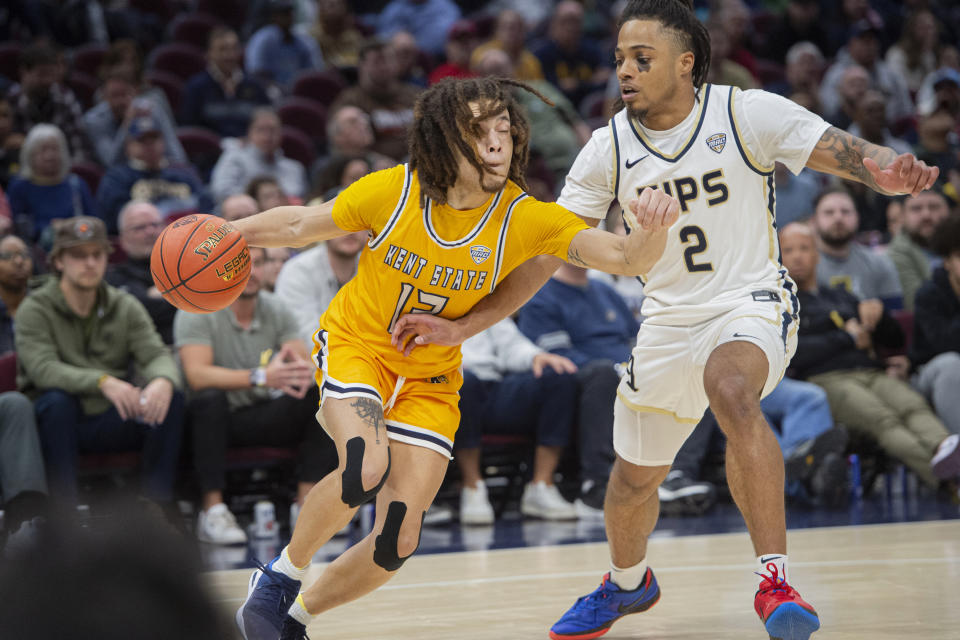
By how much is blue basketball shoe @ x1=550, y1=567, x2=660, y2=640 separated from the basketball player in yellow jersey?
0.74 meters

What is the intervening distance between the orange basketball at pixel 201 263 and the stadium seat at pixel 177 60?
26.8 feet

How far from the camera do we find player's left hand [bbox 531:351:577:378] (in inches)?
279

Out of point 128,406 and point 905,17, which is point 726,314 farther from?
point 905,17

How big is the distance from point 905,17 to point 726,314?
481 inches

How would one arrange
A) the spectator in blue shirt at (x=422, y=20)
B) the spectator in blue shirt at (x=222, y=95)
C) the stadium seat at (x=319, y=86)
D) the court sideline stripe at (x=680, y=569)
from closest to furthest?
the court sideline stripe at (x=680, y=569) → the spectator in blue shirt at (x=222, y=95) → the stadium seat at (x=319, y=86) → the spectator in blue shirt at (x=422, y=20)

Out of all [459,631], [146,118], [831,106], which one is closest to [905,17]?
[831,106]

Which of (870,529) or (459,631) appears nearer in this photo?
(459,631)

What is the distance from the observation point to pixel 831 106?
12.2 metres

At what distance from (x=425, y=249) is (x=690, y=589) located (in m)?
2.01

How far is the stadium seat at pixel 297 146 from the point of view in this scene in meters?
10.1

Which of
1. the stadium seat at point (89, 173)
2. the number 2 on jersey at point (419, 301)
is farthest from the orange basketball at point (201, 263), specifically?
the stadium seat at point (89, 173)

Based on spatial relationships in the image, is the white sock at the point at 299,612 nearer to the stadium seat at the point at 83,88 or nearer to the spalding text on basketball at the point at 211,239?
the spalding text on basketball at the point at 211,239

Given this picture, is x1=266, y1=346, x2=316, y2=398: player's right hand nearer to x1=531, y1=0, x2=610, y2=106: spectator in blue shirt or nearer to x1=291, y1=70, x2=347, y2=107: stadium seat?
x1=291, y1=70, x2=347, y2=107: stadium seat

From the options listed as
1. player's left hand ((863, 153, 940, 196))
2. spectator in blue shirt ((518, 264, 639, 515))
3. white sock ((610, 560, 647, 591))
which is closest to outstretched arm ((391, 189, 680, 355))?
player's left hand ((863, 153, 940, 196))
